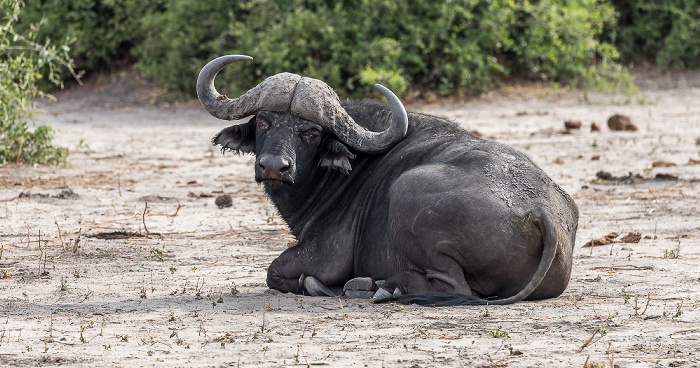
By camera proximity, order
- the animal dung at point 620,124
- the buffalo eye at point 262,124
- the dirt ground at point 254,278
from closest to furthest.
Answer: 1. the dirt ground at point 254,278
2. the buffalo eye at point 262,124
3. the animal dung at point 620,124

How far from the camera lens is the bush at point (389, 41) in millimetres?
17125

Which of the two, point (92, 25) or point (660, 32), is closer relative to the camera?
point (660, 32)

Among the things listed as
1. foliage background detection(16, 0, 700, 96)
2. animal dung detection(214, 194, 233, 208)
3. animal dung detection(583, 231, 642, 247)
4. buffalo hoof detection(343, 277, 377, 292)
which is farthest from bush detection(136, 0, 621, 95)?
buffalo hoof detection(343, 277, 377, 292)

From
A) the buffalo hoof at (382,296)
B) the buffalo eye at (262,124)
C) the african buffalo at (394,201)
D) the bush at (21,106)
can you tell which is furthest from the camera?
the bush at (21,106)

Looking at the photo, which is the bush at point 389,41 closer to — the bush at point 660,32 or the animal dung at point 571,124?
the bush at point 660,32

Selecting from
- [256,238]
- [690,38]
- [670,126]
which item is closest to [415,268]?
[256,238]

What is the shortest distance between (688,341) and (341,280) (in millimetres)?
2282

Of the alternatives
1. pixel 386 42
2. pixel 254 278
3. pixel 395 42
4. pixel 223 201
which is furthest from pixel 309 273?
Result: pixel 395 42

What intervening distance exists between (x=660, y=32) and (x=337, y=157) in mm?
16981

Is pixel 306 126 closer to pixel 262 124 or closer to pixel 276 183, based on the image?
pixel 262 124

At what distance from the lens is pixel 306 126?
6148 mm

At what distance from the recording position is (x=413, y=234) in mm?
5684

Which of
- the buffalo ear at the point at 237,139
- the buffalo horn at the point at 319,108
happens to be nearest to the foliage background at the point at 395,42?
the buffalo ear at the point at 237,139

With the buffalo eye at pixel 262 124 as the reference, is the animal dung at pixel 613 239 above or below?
below
